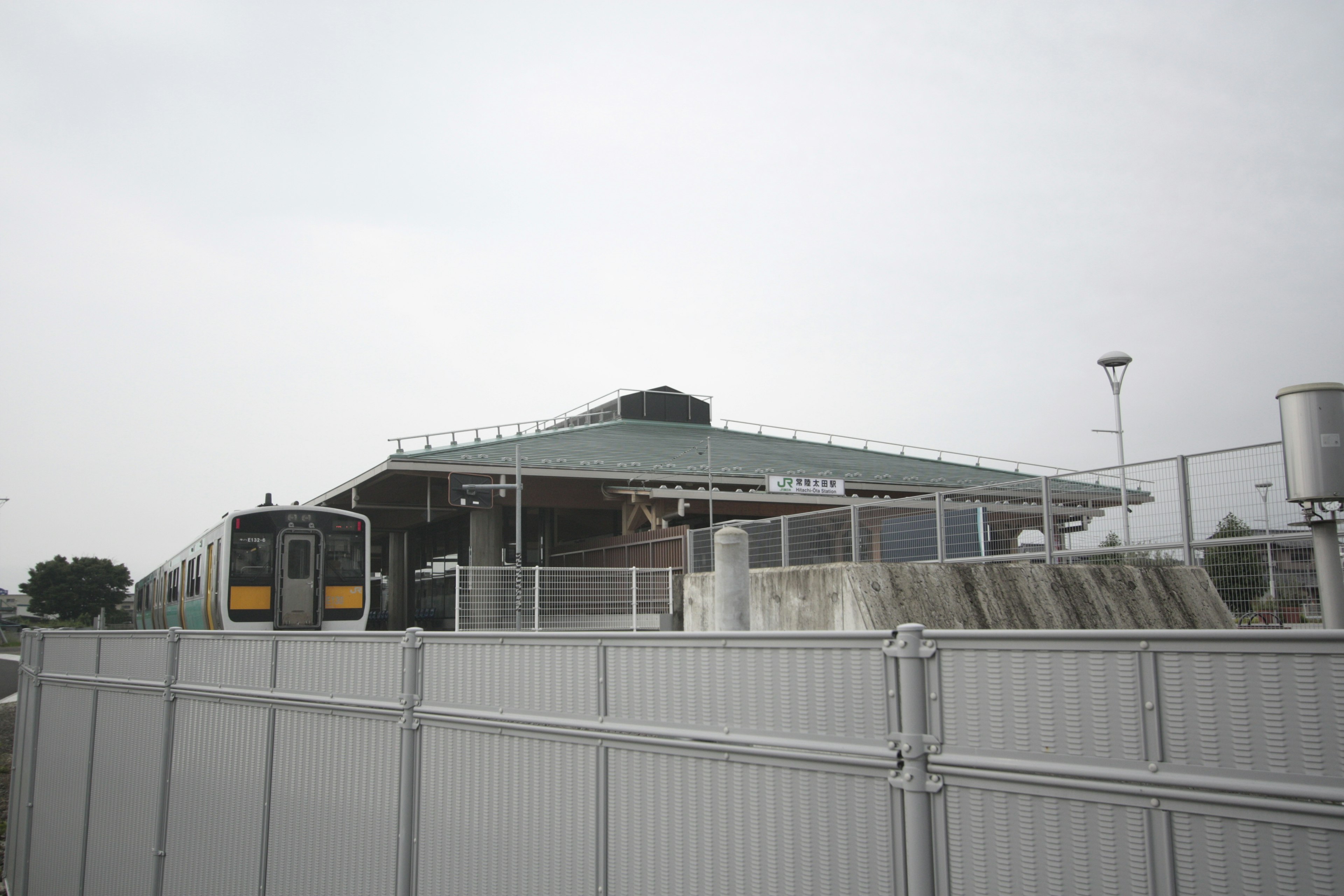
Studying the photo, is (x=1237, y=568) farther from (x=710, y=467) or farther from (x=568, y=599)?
(x=710, y=467)

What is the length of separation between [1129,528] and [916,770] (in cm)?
1032

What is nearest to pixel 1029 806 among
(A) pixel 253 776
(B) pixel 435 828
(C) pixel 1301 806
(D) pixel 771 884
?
(C) pixel 1301 806

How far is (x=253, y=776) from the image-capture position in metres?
7.12

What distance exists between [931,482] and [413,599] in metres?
24.3

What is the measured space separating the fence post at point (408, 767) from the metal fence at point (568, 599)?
18.3m

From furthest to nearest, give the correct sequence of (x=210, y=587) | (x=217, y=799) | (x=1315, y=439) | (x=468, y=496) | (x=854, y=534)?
(x=468, y=496) → (x=210, y=587) → (x=854, y=534) → (x=1315, y=439) → (x=217, y=799)

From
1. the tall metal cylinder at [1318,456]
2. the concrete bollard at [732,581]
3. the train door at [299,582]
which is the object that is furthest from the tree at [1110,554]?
the train door at [299,582]

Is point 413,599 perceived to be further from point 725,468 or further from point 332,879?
point 332,879

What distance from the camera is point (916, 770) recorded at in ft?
11.3

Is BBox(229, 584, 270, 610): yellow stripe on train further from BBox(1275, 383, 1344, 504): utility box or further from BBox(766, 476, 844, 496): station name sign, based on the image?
BBox(1275, 383, 1344, 504): utility box

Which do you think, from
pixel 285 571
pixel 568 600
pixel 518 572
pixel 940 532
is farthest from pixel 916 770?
pixel 568 600

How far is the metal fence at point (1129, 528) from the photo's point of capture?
10914mm

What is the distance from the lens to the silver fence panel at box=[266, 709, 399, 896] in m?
5.88

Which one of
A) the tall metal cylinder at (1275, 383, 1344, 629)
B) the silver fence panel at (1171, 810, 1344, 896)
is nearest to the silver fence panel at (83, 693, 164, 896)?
the silver fence panel at (1171, 810, 1344, 896)
